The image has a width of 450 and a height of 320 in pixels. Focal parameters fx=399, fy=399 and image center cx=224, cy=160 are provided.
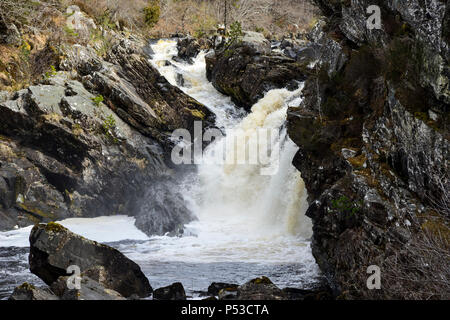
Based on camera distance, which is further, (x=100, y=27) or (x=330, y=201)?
(x=100, y=27)

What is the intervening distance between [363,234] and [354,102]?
3.85m

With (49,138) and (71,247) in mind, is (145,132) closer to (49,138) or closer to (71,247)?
(49,138)

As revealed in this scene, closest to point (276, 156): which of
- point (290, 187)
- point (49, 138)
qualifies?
point (290, 187)

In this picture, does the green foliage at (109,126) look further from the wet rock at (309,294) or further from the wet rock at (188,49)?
the wet rock at (309,294)

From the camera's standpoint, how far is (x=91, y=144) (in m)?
15.0

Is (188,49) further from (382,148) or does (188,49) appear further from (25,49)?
(382,148)

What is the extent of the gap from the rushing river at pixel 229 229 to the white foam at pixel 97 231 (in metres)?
0.03

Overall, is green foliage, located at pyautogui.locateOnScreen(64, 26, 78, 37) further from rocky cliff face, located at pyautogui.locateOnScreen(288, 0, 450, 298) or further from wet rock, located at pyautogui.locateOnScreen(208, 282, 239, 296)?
wet rock, located at pyautogui.locateOnScreen(208, 282, 239, 296)

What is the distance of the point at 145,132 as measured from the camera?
1697 centimetres

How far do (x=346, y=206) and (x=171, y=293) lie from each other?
3788mm

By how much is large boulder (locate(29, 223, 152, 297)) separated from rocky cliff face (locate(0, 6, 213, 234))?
555cm

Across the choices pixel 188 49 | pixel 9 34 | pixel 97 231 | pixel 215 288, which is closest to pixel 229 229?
pixel 97 231
